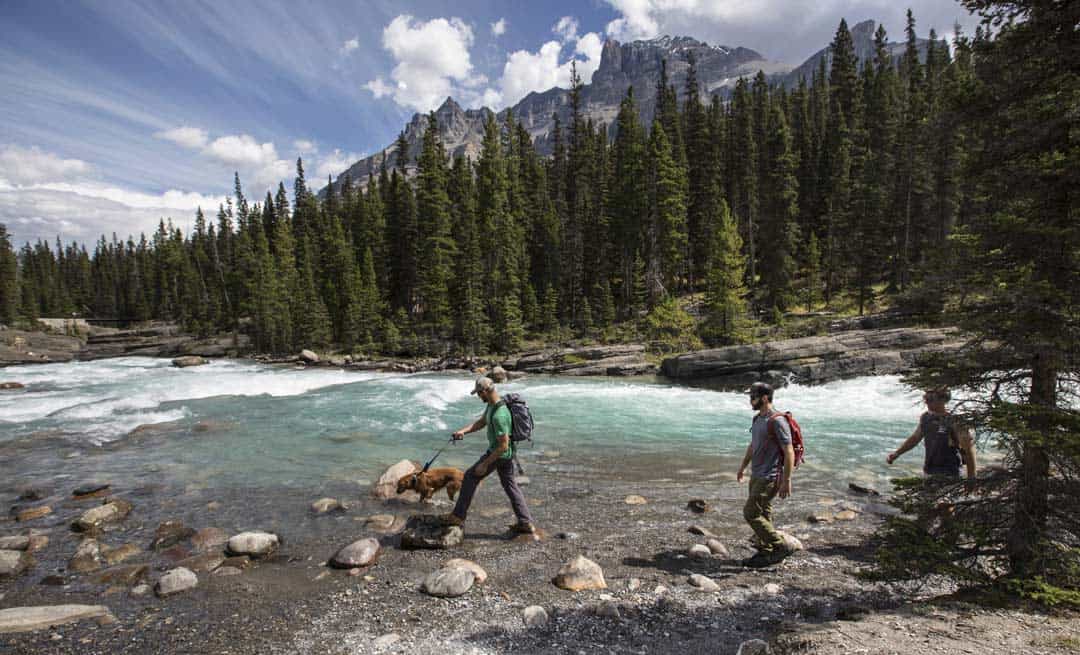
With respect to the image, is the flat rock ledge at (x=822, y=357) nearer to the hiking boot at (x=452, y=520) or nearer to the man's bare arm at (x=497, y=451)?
the man's bare arm at (x=497, y=451)

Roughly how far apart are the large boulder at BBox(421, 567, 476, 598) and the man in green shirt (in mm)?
1485

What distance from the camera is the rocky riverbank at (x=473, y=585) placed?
4.64 metres

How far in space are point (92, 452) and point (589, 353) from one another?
2721 centimetres

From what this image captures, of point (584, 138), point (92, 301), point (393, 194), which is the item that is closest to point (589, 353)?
point (584, 138)

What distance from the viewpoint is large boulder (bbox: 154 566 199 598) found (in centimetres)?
607

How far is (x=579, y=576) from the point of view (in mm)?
6020

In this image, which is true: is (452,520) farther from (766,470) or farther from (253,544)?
(766,470)

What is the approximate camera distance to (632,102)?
55.1m

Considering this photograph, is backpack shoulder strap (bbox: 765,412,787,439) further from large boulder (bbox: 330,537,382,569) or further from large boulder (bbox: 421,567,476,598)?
large boulder (bbox: 330,537,382,569)

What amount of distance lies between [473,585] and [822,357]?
24354mm

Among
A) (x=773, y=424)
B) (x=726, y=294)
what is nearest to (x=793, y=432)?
(x=773, y=424)

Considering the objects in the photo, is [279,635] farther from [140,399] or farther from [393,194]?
[393,194]

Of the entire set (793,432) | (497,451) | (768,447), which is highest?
(793,432)

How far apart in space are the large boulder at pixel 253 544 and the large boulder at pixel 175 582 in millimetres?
738
